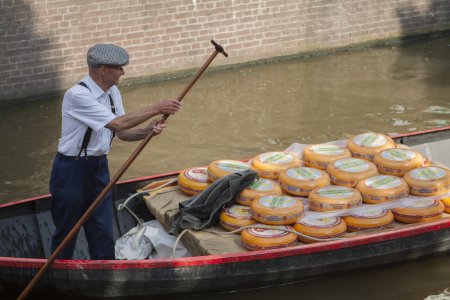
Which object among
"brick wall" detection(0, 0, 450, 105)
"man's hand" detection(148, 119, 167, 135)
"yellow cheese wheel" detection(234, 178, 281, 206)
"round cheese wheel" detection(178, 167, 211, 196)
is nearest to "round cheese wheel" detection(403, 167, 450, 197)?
"yellow cheese wheel" detection(234, 178, 281, 206)

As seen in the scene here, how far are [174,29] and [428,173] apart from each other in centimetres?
764

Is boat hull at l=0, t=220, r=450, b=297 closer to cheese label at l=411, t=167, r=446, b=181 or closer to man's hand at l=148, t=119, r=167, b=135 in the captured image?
cheese label at l=411, t=167, r=446, b=181

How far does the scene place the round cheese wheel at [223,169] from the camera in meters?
9.10

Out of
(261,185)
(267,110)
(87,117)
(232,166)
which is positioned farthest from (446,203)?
(267,110)

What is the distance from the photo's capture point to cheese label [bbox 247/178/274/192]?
29.1 ft

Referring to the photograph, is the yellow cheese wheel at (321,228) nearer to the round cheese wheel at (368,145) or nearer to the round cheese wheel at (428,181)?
the round cheese wheel at (428,181)

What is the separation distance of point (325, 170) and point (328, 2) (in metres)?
8.00

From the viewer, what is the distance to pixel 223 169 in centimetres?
915

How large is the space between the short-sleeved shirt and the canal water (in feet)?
12.1

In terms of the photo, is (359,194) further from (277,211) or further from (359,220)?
(277,211)

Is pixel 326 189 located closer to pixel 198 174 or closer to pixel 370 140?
pixel 370 140

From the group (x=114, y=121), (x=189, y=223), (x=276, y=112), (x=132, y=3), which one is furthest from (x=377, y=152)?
(x=132, y=3)

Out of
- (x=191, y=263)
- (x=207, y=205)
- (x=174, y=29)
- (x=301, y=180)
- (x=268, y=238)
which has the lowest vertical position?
(x=191, y=263)

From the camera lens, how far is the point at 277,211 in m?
8.41
